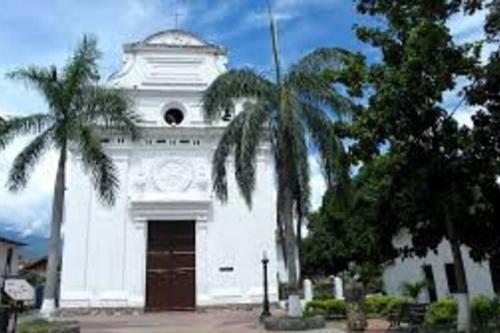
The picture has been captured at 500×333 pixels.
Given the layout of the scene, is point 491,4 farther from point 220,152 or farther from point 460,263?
point 220,152

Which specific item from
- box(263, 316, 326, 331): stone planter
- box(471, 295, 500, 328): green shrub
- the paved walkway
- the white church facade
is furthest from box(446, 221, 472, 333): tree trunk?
the white church facade

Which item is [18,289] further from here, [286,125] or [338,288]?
Result: [338,288]

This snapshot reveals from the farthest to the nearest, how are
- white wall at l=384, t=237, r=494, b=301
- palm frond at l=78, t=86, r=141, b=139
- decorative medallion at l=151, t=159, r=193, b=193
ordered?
1. decorative medallion at l=151, t=159, r=193, b=193
2. white wall at l=384, t=237, r=494, b=301
3. palm frond at l=78, t=86, r=141, b=139

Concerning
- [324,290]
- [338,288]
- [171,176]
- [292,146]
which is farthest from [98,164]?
[324,290]

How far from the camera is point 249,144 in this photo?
19.5m

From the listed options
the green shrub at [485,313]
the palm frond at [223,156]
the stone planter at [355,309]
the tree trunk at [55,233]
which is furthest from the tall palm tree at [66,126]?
the green shrub at [485,313]

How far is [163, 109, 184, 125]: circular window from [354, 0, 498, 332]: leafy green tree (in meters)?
17.6

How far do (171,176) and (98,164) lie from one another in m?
11.0

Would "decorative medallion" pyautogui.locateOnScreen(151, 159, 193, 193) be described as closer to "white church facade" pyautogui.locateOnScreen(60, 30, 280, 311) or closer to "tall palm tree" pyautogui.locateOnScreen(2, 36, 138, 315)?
"white church facade" pyautogui.locateOnScreen(60, 30, 280, 311)

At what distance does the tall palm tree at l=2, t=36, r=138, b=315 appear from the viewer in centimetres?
1927

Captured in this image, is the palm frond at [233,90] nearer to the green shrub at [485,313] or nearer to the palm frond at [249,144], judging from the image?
the palm frond at [249,144]

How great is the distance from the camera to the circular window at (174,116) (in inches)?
1256

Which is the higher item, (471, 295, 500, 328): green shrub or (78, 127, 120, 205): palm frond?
(78, 127, 120, 205): palm frond

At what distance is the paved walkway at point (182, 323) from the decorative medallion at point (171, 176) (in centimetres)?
568
